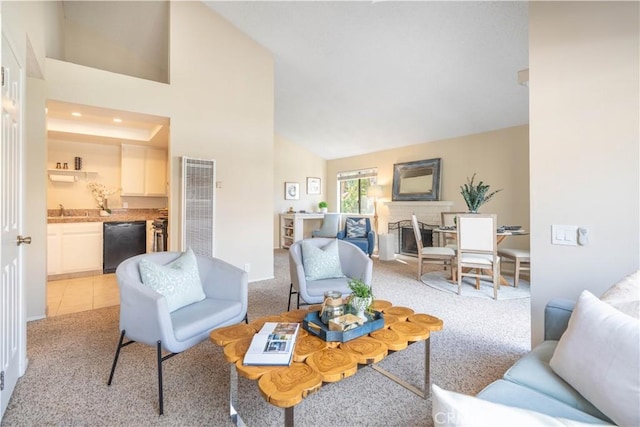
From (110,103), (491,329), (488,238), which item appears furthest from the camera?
(488,238)

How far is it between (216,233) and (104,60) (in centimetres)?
316

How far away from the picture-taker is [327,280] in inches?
113

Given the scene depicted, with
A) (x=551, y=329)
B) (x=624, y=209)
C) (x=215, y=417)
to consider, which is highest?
(x=624, y=209)

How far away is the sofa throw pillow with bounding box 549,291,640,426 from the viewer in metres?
0.93

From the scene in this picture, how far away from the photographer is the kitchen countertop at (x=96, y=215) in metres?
4.38

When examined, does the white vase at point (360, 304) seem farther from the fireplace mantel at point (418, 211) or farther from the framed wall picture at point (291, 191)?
the framed wall picture at point (291, 191)

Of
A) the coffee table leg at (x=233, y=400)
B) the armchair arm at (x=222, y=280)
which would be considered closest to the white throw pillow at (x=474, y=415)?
the coffee table leg at (x=233, y=400)

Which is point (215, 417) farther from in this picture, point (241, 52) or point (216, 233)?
point (241, 52)

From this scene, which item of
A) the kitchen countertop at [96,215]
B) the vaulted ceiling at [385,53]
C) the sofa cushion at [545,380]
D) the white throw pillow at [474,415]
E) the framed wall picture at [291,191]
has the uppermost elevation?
the vaulted ceiling at [385,53]

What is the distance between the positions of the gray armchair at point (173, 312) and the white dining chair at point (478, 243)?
2.85 metres

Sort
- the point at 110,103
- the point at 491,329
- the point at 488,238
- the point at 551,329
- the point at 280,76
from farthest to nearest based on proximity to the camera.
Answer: the point at 280,76
the point at 488,238
the point at 110,103
the point at 491,329
the point at 551,329

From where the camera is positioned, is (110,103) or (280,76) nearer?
(110,103)

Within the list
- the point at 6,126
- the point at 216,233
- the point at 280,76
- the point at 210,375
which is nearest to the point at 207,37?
the point at 280,76

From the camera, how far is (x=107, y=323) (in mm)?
2840
